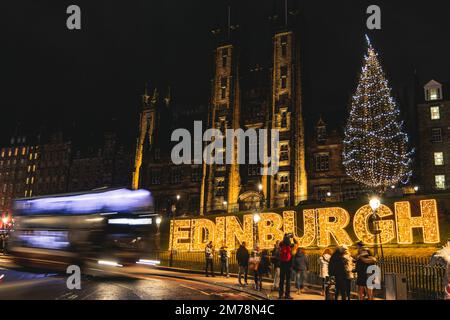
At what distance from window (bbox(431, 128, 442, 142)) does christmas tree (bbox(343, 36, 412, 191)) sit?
628 centimetres

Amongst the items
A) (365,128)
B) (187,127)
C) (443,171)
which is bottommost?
(443,171)

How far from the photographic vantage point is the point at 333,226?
3681 centimetres

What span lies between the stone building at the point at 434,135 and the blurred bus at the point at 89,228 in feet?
139

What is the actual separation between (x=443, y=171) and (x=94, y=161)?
6899cm

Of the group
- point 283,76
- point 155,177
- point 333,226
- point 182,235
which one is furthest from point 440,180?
point 155,177

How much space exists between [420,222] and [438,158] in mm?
25188

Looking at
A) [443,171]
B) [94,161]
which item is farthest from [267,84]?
[94,161]

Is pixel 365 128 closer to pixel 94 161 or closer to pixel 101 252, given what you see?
pixel 101 252

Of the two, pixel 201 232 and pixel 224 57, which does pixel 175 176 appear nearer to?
pixel 224 57

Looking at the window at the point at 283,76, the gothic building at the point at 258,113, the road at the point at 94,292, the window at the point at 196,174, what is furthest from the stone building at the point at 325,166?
the road at the point at 94,292

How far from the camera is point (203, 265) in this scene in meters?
38.8

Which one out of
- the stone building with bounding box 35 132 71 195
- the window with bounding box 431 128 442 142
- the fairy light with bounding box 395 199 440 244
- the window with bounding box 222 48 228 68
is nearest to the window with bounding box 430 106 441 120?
the window with bounding box 431 128 442 142

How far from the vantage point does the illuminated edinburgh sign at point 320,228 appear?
32.9m
